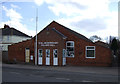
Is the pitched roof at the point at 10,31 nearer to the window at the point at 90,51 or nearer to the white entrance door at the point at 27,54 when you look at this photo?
the white entrance door at the point at 27,54

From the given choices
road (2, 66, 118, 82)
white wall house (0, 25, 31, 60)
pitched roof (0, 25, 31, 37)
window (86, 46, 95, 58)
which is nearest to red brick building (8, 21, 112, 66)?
window (86, 46, 95, 58)

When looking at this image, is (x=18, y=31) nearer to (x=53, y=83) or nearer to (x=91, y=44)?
(x=91, y=44)

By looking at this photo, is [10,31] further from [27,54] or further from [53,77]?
[53,77]

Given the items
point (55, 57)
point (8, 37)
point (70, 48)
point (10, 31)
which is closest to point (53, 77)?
point (55, 57)

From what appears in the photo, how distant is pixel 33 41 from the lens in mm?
25016

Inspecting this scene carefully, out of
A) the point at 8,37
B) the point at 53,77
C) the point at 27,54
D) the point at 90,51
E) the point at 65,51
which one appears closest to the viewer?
the point at 53,77

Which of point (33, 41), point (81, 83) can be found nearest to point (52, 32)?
point (33, 41)

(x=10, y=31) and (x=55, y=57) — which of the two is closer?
(x=55, y=57)

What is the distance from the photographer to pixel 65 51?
2416cm

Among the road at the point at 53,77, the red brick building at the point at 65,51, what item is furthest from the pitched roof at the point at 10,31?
the road at the point at 53,77

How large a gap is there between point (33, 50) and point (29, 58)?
1.37 meters

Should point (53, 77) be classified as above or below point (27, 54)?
Answer: below

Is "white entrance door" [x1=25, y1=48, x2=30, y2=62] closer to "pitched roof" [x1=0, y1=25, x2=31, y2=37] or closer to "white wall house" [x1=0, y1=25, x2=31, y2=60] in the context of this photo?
"white wall house" [x1=0, y1=25, x2=31, y2=60]

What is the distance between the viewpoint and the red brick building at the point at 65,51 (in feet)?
74.4
